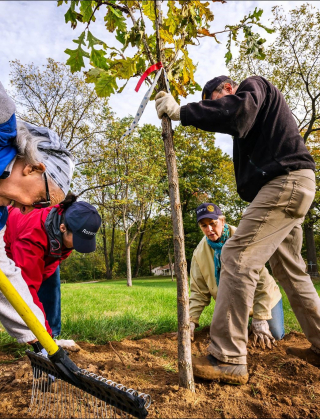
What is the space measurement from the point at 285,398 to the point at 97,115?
15290 millimetres

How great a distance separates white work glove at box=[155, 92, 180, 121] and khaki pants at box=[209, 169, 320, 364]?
32.9 inches

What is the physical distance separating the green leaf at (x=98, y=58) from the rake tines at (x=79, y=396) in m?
2.03

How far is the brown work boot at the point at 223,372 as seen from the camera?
1.93 metres

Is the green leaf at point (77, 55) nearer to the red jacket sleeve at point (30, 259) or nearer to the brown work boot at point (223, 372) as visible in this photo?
the red jacket sleeve at point (30, 259)

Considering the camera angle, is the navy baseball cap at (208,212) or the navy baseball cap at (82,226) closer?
the navy baseball cap at (82,226)

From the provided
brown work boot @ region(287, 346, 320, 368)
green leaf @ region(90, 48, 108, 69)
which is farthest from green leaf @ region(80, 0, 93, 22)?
brown work boot @ region(287, 346, 320, 368)

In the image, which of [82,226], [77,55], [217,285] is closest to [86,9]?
[77,55]

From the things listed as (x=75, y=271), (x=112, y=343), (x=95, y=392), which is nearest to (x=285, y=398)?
(x=95, y=392)

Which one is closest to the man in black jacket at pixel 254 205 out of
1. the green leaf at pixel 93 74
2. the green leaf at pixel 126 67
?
the green leaf at pixel 126 67

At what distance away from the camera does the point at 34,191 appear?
1741 mm

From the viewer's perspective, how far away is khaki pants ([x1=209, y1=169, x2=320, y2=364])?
200 centimetres

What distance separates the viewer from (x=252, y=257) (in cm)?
204

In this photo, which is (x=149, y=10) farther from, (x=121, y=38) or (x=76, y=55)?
(x=76, y=55)

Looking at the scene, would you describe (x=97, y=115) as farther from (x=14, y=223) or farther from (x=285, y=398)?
(x=285, y=398)
